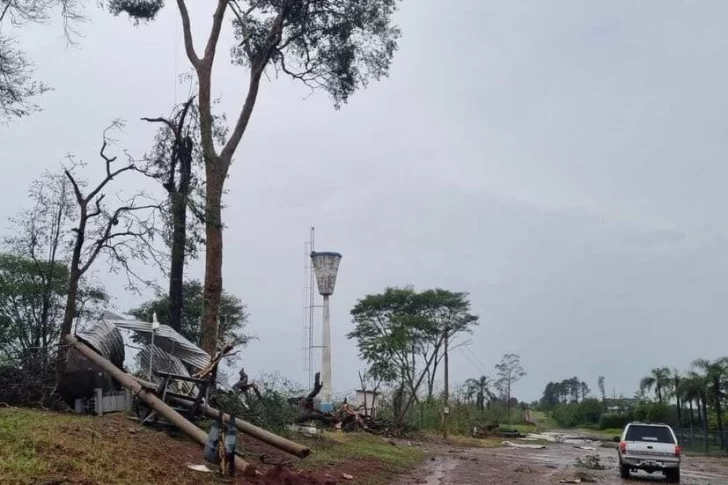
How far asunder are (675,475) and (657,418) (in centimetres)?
3675

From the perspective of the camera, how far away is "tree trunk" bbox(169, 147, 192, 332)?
1964 cm

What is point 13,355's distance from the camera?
19156 millimetres

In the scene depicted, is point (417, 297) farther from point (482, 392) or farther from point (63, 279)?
point (482, 392)

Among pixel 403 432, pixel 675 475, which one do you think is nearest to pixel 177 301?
pixel 675 475

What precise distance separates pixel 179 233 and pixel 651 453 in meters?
15.6

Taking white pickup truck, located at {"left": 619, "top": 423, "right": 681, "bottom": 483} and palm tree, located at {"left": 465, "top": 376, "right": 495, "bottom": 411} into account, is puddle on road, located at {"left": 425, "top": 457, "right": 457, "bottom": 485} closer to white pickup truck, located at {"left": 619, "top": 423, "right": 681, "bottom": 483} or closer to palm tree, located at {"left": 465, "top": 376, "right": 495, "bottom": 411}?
white pickup truck, located at {"left": 619, "top": 423, "right": 681, "bottom": 483}

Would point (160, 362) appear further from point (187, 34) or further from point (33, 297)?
point (33, 297)

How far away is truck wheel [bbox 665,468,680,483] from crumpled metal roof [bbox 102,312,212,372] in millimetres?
14793

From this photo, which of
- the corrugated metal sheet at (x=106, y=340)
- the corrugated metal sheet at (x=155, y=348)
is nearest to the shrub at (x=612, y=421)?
the corrugated metal sheet at (x=155, y=348)

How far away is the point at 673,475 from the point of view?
76.4 ft

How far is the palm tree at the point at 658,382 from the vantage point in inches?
2338

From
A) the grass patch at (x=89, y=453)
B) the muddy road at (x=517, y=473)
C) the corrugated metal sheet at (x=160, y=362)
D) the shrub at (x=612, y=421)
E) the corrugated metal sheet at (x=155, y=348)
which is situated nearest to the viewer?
the grass patch at (x=89, y=453)

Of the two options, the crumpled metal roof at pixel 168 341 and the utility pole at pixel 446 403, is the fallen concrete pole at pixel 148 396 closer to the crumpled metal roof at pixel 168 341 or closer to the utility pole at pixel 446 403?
the crumpled metal roof at pixel 168 341

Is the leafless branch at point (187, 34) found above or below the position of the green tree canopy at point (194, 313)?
above
